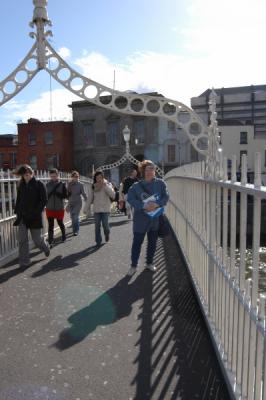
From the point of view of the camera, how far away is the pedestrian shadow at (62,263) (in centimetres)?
685

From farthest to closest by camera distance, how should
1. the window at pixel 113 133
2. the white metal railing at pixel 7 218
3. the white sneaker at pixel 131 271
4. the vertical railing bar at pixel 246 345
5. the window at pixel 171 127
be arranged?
1. the window at pixel 113 133
2. the window at pixel 171 127
3. the white metal railing at pixel 7 218
4. the white sneaker at pixel 131 271
5. the vertical railing bar at pixel 246 345

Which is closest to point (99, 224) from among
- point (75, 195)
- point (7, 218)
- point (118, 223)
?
point (75, 195)

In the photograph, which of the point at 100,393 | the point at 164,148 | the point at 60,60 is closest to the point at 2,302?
the point at 100,393

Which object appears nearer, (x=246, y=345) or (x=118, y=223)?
(x=246, y=345)

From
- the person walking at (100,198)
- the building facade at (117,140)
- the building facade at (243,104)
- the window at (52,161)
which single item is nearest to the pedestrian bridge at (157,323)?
the person walking at (100,198)

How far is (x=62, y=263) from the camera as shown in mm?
7457

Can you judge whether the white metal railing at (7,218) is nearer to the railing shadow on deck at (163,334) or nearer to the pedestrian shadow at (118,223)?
the railing shadow on deck at (163,334)

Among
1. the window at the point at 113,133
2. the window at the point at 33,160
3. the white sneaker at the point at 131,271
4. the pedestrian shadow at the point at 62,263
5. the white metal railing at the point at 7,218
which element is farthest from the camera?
the window at the point at 33,160

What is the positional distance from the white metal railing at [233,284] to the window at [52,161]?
46.7m

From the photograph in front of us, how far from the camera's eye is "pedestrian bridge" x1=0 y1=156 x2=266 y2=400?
9.30 ft

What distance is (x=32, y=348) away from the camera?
12.8 ft

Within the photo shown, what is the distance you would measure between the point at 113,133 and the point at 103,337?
1848 inches

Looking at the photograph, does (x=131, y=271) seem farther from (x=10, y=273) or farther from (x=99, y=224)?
(x=99, y=224)

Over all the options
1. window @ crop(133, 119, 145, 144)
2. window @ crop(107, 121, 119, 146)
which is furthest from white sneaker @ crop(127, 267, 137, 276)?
window @ crop(107, 121, 119, 146)
